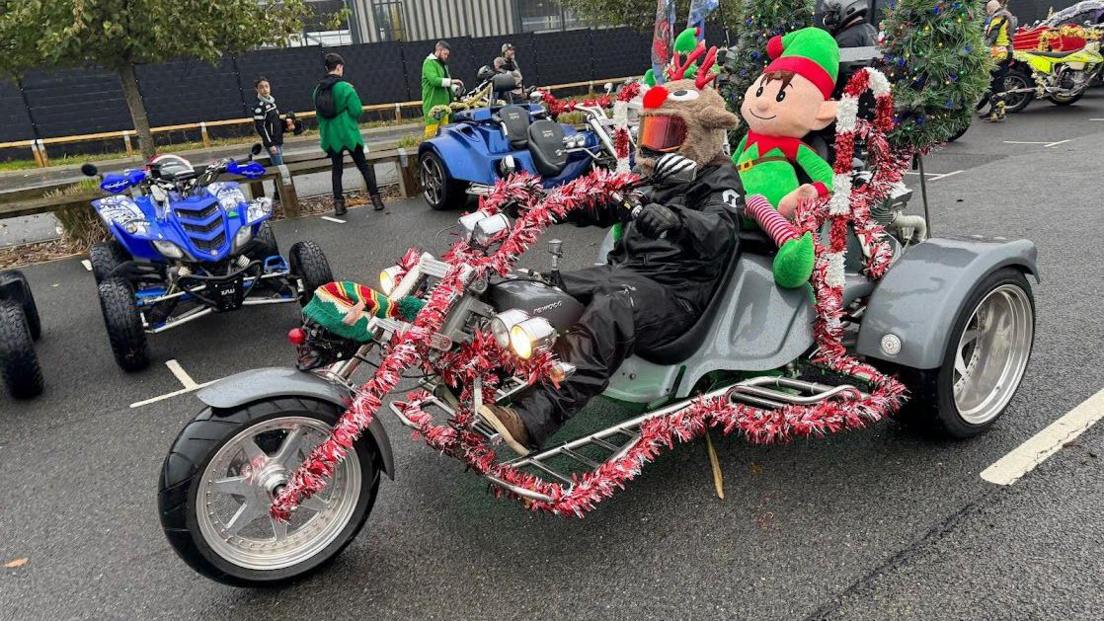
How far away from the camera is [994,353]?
3412 millimetres

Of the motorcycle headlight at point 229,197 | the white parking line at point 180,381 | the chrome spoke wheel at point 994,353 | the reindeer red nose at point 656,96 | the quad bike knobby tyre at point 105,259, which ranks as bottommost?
the white parking line at point 180,381

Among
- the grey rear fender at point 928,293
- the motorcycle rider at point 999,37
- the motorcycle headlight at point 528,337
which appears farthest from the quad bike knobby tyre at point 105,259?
the motorcycle rider at point 999,37

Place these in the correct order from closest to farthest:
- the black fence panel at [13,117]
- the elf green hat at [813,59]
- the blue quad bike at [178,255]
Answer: the elf green hat at [813,59]
the blue quad bike at [178,255]
the black fence panel at [13,117]

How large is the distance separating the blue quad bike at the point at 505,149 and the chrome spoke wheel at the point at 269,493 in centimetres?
549

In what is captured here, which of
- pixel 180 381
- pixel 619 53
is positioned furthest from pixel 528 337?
pixel 619 53

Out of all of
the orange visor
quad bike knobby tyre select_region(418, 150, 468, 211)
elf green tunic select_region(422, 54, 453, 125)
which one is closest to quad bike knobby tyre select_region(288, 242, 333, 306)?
the orange visor

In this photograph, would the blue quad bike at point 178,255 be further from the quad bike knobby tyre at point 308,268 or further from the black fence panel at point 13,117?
the black fence panel at point 13,117

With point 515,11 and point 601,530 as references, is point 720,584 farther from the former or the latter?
point 515,11

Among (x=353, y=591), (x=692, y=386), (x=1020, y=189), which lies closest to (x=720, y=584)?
(x=692, y=386)

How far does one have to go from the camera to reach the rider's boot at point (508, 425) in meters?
2.49

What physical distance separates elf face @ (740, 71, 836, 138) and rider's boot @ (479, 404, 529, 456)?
2309 mm

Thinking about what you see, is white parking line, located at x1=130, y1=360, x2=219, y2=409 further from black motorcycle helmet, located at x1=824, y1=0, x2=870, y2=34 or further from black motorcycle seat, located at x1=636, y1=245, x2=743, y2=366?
black motorcycle helmet, located at x1=824, y1=0, x2=870, y2=34

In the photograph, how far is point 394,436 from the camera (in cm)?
367

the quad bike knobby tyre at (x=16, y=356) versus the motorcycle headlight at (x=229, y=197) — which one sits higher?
the motorcycle headlight at (x=229, y=197)
